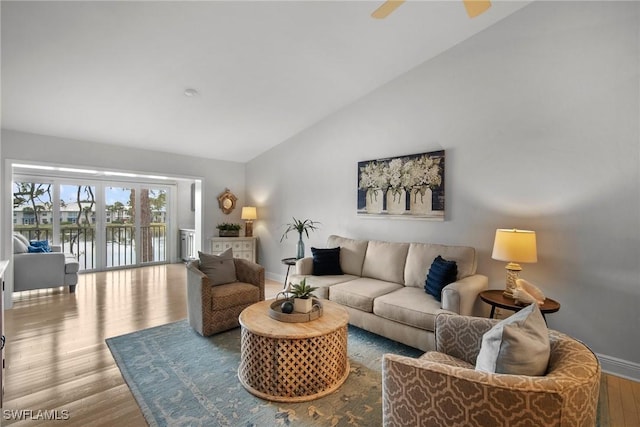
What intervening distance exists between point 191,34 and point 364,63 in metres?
1.89

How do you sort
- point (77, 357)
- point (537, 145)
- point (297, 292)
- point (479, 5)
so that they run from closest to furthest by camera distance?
point (479, 5)
point (297, 292)
point (77, 357)
point (537, 145)

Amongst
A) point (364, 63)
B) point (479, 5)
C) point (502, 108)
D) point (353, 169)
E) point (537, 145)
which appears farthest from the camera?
point (353, 169)

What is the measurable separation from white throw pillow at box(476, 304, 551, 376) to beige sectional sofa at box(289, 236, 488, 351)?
4.17 feet

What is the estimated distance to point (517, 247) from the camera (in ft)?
8.56

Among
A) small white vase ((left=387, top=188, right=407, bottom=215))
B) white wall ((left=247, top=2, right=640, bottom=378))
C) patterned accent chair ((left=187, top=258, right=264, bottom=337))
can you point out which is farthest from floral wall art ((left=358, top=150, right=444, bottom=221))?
patterned accent chair ((left=187, top=258, right=264, bottom=337))

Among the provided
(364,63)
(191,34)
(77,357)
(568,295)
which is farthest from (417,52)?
(77,357)

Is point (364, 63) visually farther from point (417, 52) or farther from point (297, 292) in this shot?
point (297, 292)

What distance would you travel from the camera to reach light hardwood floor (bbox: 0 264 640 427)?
2000 millimetres

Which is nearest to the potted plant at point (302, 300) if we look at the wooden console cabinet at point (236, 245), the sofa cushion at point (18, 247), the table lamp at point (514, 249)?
the table lamp at point (514, 249)

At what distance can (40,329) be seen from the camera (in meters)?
3.24

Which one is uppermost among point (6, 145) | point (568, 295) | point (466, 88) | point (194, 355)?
point (466, 88)

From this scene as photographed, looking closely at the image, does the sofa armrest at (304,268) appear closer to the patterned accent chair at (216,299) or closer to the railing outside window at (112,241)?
the patterned accent chair at (216,299)

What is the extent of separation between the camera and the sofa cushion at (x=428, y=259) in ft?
10.1

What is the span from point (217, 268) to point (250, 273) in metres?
0.39
